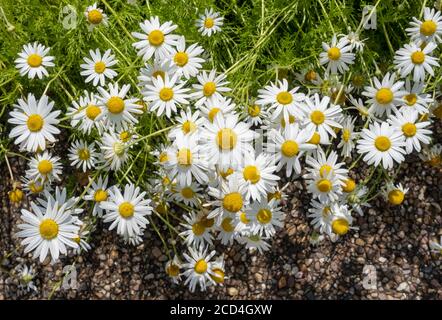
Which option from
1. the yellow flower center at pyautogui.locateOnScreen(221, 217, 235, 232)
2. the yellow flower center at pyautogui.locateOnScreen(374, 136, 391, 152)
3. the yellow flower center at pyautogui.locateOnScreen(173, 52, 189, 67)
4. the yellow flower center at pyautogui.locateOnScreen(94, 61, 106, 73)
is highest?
the yellow flower center at pyautogui.locateOnScreen(94, 61, 106, 73)

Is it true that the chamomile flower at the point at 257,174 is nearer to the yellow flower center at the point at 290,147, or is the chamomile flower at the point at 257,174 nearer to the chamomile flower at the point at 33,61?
the yellow flower center at the point at 290,147

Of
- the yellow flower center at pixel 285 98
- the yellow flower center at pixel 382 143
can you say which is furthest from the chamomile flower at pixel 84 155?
the yellow flower center at pixel 382 143

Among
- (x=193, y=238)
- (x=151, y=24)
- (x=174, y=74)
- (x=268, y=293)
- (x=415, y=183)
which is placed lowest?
(x=268, y=293)

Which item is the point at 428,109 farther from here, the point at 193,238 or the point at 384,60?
the point at 193,238

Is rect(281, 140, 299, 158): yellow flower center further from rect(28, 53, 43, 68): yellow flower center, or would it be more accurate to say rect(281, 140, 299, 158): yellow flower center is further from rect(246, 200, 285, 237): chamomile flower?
rect(28, 53, 43, 68): yellow flower center

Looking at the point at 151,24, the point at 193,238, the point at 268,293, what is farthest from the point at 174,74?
the point at 268,293

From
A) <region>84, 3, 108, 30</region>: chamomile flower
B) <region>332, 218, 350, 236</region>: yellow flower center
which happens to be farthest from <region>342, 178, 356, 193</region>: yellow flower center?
<region>84, 3, 108, 30</region>: chamomile flower

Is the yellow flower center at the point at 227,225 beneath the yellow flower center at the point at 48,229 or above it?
above
